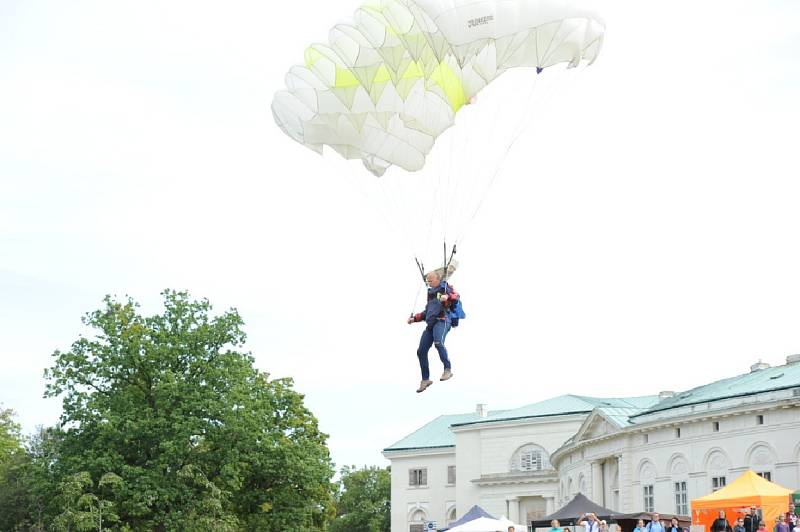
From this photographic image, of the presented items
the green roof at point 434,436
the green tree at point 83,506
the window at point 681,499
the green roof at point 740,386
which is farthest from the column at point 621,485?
the green roof at point 434,436

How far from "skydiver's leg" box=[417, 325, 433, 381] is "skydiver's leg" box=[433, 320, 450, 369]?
0.70 ft

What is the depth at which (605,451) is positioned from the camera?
194 ft

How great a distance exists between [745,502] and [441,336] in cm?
1289

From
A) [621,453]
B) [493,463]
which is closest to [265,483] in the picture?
[621,453]

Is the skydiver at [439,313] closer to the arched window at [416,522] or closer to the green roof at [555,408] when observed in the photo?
the green roof at [555,408]

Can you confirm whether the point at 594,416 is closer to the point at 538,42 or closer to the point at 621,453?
the point at 621,453

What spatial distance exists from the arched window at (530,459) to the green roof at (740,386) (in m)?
24.9

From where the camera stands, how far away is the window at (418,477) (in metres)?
90.7


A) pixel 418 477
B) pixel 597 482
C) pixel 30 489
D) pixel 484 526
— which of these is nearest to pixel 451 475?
pixel 418 477

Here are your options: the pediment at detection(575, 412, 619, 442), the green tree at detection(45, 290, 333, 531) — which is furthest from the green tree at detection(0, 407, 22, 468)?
the pediment at detection(575, 412, 619, 442)

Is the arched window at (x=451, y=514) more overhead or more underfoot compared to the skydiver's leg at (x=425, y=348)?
more underfoot

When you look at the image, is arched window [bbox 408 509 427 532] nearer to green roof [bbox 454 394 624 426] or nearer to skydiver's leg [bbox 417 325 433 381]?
green roof [bbox 454 394 624 426]

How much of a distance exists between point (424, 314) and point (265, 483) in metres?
28.6

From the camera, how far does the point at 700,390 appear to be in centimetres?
5494
